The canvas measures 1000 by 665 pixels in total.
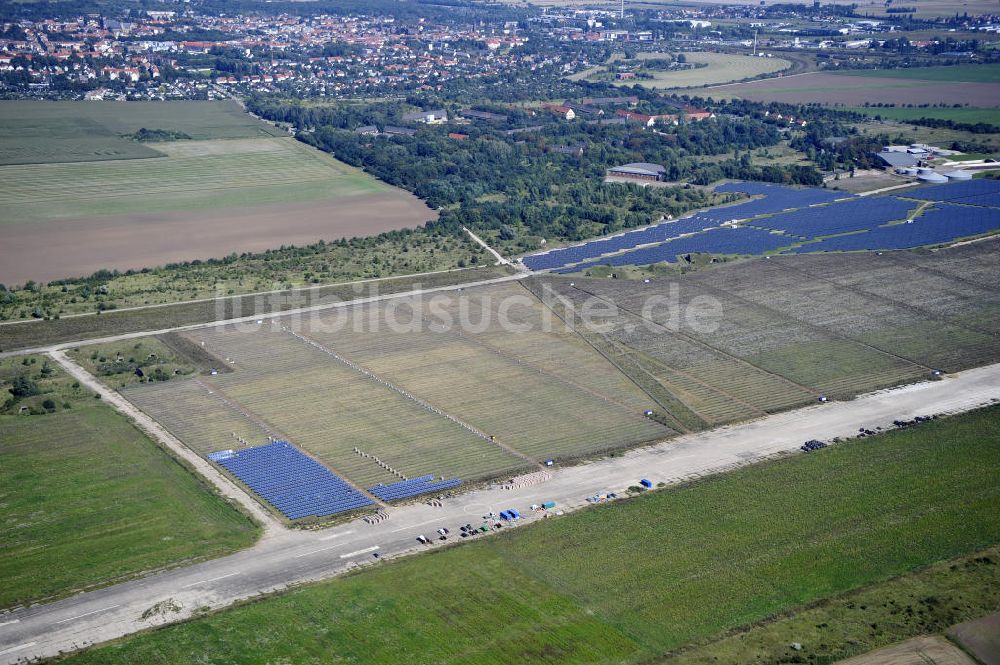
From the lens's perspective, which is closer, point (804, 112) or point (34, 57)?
point (804, 112)

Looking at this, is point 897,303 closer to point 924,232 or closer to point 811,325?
point 811,325

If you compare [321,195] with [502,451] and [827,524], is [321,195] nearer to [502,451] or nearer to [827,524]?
[502,451]

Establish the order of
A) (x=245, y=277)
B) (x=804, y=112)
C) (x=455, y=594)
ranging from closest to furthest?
(x=455, y=594) < (x=245, y=277) < (x=804, y=112)

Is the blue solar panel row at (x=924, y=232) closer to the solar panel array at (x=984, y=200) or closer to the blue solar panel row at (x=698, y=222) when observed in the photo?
the solar panel array at (x=984, y=200)

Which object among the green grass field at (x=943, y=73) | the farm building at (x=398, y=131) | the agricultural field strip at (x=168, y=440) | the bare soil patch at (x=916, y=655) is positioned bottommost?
the agricultural field strip at (x=168, y=440)

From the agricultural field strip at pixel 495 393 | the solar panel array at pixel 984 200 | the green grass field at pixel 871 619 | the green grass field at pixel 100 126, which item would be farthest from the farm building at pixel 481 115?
the green grass field at pixel 871 619

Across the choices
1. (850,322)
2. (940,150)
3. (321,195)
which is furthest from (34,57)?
(850,322)
